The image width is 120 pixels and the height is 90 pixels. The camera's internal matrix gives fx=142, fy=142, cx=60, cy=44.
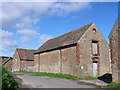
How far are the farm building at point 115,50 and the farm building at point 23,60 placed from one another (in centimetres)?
2714

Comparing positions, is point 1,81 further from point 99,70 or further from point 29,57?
point 29,57

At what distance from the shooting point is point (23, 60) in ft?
123

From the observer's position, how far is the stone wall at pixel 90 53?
19.4 meters

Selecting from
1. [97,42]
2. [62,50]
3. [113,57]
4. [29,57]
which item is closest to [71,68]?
[62,50]

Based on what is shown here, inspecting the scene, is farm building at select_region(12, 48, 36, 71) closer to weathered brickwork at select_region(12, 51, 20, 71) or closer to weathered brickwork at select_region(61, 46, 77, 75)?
weathered brickwork at select_region(12, 51, 20, 71)

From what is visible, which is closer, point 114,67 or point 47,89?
point 47,89

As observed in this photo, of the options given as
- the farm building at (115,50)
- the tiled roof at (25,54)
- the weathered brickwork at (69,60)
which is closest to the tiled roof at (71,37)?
the weathered brickwork at (69,60)

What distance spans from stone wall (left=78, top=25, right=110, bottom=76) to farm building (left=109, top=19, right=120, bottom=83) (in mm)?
6587

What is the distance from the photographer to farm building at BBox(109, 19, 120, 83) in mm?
12258

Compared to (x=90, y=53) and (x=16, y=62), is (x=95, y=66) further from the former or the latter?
(x=16, y=62)

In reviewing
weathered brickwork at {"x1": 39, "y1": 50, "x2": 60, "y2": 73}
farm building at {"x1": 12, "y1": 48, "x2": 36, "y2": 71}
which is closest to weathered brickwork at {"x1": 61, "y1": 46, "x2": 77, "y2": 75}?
weathered brickwork at {"x1": 39, "y1": 50, "x2": 60, "y2": 73}

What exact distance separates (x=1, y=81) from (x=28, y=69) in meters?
28.2

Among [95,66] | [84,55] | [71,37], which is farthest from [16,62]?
[95,66]

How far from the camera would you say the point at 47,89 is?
1020cm
